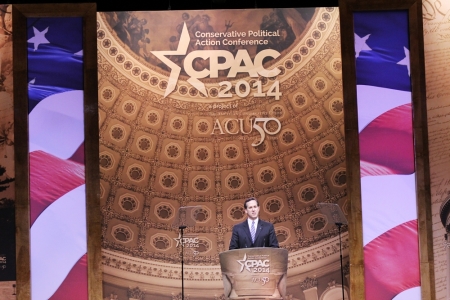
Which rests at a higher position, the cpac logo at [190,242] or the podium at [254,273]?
the cpac logo at [190,242]

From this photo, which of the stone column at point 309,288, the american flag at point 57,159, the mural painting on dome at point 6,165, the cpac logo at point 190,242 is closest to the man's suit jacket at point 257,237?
the cpac logo at point 190,242

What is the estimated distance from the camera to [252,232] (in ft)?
21.2

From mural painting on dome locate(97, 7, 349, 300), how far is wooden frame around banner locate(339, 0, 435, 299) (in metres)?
0.09

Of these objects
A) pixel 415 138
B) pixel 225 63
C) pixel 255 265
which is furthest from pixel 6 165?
pixel 415 138

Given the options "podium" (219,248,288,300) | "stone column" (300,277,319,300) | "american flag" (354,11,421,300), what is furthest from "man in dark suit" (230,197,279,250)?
"american flag" (354,11,421,300)

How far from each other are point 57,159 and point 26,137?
373mm

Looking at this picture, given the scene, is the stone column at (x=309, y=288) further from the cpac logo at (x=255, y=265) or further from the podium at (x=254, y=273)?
the cpac logo at (x=255, y=265)

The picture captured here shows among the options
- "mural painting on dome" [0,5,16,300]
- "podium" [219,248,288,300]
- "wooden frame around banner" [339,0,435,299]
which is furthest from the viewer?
"wooden frame around banner" [339,0,435,299]

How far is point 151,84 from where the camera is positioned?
6711 mm

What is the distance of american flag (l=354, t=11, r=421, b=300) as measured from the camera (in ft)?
22.1

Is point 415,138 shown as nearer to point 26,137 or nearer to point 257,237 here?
point 257,237

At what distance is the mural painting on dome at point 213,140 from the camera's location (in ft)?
21.9

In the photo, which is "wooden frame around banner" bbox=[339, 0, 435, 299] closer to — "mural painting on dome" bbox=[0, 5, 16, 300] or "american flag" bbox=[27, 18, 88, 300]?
"american flag" bbox=[27, 18, 88, 300]

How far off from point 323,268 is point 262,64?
213 centimetres
